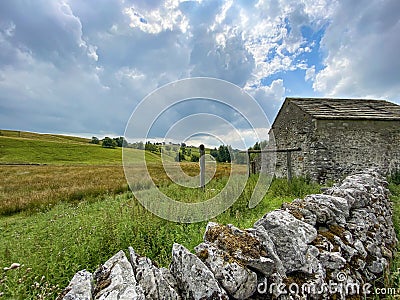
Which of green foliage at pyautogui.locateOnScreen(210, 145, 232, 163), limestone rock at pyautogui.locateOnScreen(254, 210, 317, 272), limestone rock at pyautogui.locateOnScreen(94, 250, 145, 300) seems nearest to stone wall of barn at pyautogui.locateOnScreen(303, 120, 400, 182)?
green foliage at pyautogui.locateOnScreen(210, 145, 232, 163)

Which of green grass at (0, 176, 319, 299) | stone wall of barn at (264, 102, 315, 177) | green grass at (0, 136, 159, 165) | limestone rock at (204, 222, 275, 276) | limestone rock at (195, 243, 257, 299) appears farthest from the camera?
green grass at (0, 136, 159, 165)

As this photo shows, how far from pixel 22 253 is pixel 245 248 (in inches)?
151

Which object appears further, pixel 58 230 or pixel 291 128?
pixel 291 128

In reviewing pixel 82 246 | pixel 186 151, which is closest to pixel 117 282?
pixel 82 246

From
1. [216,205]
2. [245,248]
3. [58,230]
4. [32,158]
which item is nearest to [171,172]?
[216,205]

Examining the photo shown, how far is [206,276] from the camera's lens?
1746 mm

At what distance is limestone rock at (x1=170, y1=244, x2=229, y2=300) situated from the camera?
1.70 meters

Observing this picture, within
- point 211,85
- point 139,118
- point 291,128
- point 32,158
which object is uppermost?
point 291,128

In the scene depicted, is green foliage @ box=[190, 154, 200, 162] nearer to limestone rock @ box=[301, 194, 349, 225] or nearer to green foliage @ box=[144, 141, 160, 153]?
green foliage @ box=[144, 141, 160, 153]

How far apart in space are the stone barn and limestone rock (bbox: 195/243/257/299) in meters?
13.3

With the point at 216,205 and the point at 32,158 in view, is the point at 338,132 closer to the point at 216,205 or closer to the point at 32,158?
the point at 216,205

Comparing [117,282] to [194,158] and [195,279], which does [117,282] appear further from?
[194,158]

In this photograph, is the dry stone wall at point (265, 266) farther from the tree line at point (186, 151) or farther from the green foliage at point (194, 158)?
the green foliage at point (194, 158)

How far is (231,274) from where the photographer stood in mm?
1822
